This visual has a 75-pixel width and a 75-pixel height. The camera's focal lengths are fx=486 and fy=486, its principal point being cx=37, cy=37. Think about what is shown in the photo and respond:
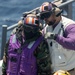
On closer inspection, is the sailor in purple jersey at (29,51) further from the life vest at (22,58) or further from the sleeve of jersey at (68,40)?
the sleeve of jersey at (68,40)

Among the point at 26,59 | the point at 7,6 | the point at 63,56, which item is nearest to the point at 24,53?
the point at 26,59

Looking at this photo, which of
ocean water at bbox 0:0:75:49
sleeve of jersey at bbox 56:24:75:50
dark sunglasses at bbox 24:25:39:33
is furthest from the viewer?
ocean water at bbox 0:0:75:49

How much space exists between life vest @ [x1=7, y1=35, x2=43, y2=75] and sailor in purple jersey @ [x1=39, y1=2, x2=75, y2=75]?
0.22 meters

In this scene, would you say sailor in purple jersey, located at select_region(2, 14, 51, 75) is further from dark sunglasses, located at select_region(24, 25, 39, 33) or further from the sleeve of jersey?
the sleeve of jersey

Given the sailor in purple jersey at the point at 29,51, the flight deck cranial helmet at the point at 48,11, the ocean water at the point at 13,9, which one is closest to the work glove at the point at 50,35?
the sailor in purple jersey at the point at 29,51

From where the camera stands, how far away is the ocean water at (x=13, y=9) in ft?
60.5

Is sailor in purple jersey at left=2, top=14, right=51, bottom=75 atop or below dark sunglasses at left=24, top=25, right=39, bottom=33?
below

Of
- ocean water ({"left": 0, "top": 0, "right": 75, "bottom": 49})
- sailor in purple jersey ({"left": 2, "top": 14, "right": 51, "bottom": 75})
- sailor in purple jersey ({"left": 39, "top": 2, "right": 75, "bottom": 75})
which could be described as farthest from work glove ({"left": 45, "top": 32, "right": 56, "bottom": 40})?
ocean water ({"left": 0, "top": 0, "right": 75, "bottom": 49})

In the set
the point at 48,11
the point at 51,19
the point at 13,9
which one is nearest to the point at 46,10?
the point at 48,11

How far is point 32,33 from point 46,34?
19cm

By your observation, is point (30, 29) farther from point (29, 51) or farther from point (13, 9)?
point (13, 9)

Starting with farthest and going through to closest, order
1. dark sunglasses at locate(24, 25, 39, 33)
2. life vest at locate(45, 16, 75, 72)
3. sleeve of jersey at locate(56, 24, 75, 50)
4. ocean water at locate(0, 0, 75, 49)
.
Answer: ocean water at locate(0, 0, 75, 49) → life vest at locate(45, 16, 75, 72) → dark sunglasses at locate(24, 25, 39, 33) → sleeve of jersey at locate(56, 24, 75, 50)

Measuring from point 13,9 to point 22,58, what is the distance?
13.6 m

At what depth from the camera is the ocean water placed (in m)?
18.4
